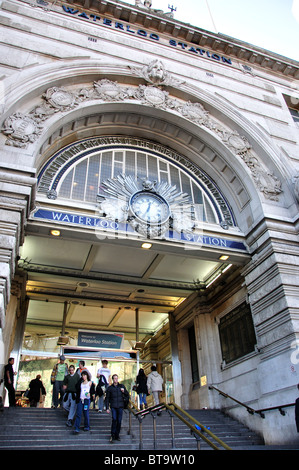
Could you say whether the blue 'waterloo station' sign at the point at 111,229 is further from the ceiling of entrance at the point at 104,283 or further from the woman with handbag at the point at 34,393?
the woman with handbag at the point at 34,393

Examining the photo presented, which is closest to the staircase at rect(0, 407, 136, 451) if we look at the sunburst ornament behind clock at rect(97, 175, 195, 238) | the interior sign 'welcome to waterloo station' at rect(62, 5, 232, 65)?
the sunburst ornament behind clock at rect(97, 175, 195, 238)

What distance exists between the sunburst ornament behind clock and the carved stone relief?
2.98 m

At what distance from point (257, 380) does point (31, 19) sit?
1537 cm

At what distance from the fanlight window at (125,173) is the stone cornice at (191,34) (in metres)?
6.56

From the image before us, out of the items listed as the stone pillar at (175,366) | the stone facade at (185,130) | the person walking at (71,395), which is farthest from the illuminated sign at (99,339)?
the person walking at (71,395)

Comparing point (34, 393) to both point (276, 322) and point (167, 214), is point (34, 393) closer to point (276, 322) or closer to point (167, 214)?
point (167, 214)

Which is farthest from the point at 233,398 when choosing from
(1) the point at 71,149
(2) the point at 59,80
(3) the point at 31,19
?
(3) the point at 31,19

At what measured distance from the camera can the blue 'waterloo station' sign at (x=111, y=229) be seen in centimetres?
1046

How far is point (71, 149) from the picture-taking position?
12.6 meters

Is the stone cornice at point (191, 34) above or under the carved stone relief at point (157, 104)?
above

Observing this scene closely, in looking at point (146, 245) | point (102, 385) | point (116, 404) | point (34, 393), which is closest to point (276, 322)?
point (146, 245)

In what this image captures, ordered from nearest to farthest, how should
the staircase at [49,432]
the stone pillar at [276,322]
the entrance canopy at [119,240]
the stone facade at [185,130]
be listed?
the staircase at [49,432] → the stone pillar at [276,322] → the stone facade at [185,130] → the entrance canopy at [119,240]

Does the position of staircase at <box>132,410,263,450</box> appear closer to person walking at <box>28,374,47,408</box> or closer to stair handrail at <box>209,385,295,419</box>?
stair handrail at <box>209,385,295,419</box>
